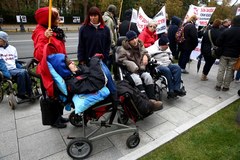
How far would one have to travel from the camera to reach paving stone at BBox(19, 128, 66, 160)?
2735 mm

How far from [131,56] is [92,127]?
159cm

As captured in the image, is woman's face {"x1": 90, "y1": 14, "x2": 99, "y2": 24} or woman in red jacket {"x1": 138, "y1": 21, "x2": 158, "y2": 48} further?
woman in red jacket {"x1": 138, "y1": 21, "x2": 158, "y2": 48}

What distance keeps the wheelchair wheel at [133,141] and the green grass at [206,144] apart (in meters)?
0.25

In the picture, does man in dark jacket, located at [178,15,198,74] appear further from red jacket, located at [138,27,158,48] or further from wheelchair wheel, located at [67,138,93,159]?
wheelchair wheel, located at [67,138,93,159]

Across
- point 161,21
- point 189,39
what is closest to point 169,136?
point 189,39

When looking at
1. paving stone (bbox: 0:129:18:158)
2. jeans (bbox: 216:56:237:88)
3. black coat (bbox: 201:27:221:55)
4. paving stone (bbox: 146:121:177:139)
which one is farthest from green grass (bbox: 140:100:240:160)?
black coat (bbox: 201:27:221:55)

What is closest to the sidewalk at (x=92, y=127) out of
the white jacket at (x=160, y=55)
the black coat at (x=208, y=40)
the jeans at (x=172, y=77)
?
the jeans at (x=172, y=77)

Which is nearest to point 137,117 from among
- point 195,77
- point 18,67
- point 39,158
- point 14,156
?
point 39,158

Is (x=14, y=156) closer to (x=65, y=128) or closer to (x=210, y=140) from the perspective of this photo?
(x=65, y=128)

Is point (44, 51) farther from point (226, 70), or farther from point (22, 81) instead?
point (226, 70)

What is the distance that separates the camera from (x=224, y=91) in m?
5.18

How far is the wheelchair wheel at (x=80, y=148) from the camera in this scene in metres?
2.59

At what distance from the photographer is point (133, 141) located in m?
2.91

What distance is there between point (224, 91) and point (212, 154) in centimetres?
287
